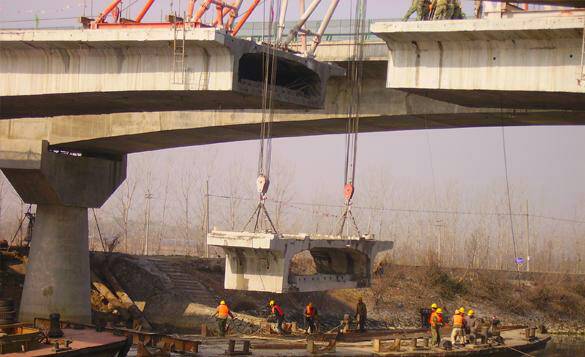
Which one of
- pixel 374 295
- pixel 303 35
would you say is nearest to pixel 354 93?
pixel 303 35

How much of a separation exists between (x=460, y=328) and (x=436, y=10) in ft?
45.7

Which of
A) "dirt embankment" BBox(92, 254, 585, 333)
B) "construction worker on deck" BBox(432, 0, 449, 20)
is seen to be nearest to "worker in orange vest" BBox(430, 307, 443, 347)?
"dirt embankment" BBox(92, 254, 585, 333)

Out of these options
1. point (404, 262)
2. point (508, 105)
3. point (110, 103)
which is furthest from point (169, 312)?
point (404, 262)

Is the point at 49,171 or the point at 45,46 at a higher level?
the point at 45,46

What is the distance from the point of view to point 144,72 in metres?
28.8

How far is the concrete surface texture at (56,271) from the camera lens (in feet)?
131

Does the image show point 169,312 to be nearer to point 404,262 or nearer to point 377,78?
point 377,78

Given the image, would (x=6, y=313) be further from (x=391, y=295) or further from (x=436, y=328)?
(x=391, y=295)

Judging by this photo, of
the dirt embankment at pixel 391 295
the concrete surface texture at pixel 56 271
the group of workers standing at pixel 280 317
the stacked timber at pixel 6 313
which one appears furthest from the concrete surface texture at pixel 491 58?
the dirt embankment at pixel 391 295

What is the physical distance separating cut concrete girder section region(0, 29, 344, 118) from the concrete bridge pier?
6.70 m

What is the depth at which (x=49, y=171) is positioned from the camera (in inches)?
1526

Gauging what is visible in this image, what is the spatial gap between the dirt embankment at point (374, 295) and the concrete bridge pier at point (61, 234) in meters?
3.83

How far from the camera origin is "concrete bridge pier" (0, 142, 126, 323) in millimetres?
39469

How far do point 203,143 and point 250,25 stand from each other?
7.04 metres
